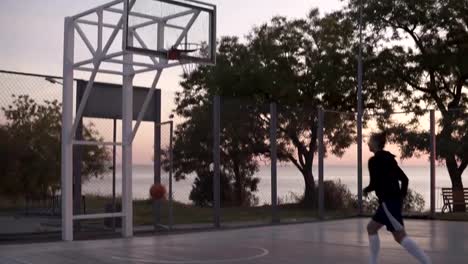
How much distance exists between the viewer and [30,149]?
43.7ft

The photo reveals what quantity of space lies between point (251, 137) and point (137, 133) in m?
4.84

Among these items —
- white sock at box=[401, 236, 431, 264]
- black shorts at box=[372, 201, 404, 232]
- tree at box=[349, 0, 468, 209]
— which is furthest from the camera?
tree at box=[349, 0, 468, 209]

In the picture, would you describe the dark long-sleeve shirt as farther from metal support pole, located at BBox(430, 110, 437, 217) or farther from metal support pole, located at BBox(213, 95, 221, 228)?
metal support pole, located at BBox(430, 110, 437, 217)

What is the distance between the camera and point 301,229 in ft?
53.5

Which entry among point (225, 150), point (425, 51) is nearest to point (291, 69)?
point (425, 51)

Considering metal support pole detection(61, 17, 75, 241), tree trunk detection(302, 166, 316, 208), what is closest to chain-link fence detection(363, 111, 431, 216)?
tree trunk detection(302, 166, 316, 208)

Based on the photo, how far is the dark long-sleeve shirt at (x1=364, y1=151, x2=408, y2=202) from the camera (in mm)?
8969

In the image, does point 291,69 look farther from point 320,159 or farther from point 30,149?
point 30,149

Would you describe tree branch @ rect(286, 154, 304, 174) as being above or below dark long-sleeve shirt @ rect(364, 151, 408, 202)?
above

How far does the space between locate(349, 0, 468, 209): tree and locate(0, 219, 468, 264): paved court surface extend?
12080mm

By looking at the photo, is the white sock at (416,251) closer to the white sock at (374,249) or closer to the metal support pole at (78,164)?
the white sock at (374,249)

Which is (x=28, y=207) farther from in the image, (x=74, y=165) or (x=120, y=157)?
(x=120, y=157)

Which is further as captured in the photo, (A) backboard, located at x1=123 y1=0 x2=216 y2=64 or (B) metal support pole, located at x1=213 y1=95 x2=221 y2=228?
(B) metal support pole, located at x1=213 y1=95 x2=221 y2=228

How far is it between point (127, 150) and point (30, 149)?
192 cm
